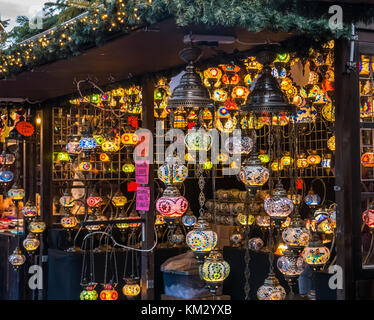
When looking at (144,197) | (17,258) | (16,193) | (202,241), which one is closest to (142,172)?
(144,197)

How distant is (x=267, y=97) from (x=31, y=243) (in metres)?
4.33

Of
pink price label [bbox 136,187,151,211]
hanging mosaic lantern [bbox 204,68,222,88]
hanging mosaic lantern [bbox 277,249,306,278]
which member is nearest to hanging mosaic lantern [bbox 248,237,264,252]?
pink price label [bbox 136,187,151,211]

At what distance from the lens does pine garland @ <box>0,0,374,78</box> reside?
3.30 meters

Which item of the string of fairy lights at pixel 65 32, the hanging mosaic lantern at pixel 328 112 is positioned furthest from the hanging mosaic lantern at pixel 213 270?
the hanging mosaic lantern at pixel 328 112

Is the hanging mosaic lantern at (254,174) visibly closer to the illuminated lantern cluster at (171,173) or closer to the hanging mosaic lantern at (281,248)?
the illuminated lantern cluster at (171,173)

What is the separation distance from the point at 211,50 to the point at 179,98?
86 centimetres

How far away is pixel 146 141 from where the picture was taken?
552 cm

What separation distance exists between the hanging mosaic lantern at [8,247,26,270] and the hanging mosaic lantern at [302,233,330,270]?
15.4 feet

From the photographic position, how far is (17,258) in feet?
24.3

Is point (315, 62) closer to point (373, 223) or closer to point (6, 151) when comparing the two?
point (373, 223)

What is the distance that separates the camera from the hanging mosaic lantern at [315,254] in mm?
3854

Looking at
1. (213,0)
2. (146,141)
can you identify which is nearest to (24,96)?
(146,141)

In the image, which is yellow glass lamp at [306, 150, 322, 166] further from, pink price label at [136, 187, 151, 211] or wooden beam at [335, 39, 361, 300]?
wooden beam at [335, 39, 361, 300]

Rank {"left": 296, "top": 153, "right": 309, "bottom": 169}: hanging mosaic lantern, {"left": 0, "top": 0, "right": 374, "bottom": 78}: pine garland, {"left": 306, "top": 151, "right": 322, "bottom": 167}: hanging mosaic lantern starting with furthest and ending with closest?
{"left": 296, "top": 153, "right": 309, "bottom": 169}: hanging mosaic lantern
{"left": 306, "top": 151, "right": 322, "bottom": 167}: hanging mosaic lantern
{"left": 0, "top": 0, "right": 374, "bottom": 78}: pine garland
